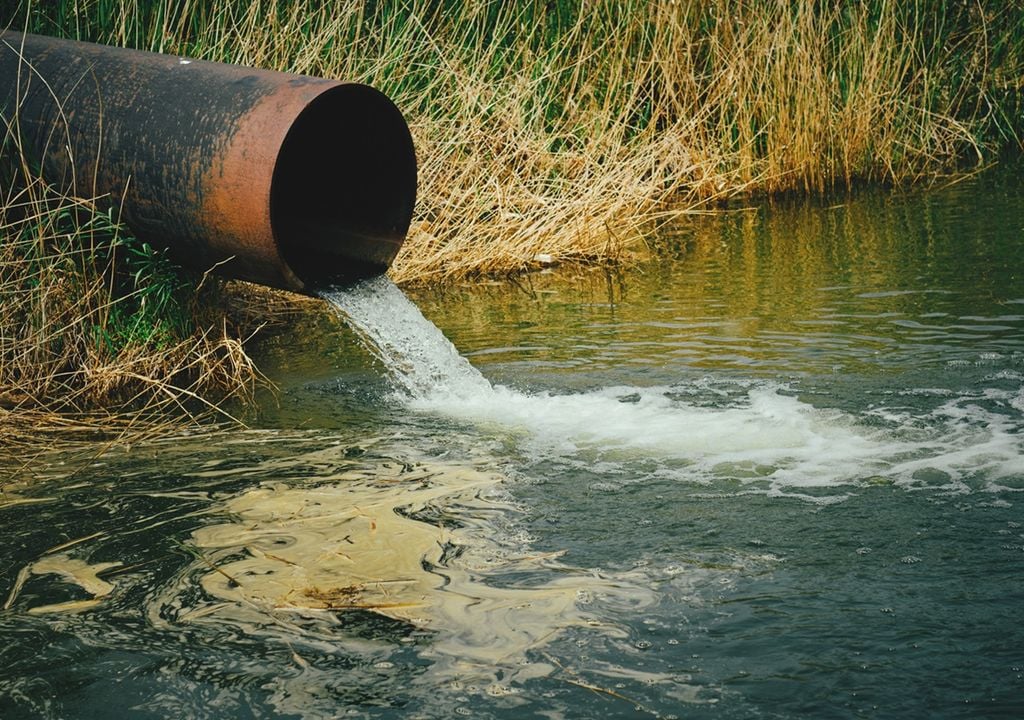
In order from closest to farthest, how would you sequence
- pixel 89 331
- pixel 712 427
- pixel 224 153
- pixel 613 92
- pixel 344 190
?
pixel 712 427 < pixel 224 153 < pixel 89 331 < pixel 344 190 < pixel 613 92

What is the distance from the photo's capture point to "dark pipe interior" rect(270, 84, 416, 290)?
5.04 meters

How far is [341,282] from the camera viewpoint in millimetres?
5008

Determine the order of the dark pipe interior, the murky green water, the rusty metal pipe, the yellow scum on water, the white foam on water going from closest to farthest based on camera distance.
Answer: the murky green water
the yellow scum on water
the white foam on water
the rusty metal pipe
the dark pipe interior

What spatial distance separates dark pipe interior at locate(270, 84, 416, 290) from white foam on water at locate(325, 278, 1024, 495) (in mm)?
224

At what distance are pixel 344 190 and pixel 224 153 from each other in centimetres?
89

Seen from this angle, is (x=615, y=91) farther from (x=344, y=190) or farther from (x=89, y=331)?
(x=89, y=331)

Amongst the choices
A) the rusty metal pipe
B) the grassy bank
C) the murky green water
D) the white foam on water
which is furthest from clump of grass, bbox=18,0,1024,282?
the white foam on water

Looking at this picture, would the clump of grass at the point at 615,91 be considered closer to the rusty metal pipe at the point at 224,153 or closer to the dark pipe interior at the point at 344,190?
the rusty metal pipe at the point at 224,153

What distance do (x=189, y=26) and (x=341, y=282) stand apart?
2.35m

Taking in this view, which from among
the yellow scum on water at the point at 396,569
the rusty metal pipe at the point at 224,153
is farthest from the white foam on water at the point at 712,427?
the yellow scum on water at the point at 396,569

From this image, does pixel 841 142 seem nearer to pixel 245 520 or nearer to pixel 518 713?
pixel 245 520

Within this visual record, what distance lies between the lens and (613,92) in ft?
27.8

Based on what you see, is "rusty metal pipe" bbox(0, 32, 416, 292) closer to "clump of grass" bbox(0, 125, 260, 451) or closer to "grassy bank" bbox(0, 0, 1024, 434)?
"clump of grass" bbox(0, 125, 260, 451)

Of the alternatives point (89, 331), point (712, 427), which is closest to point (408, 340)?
point (89, 331)
